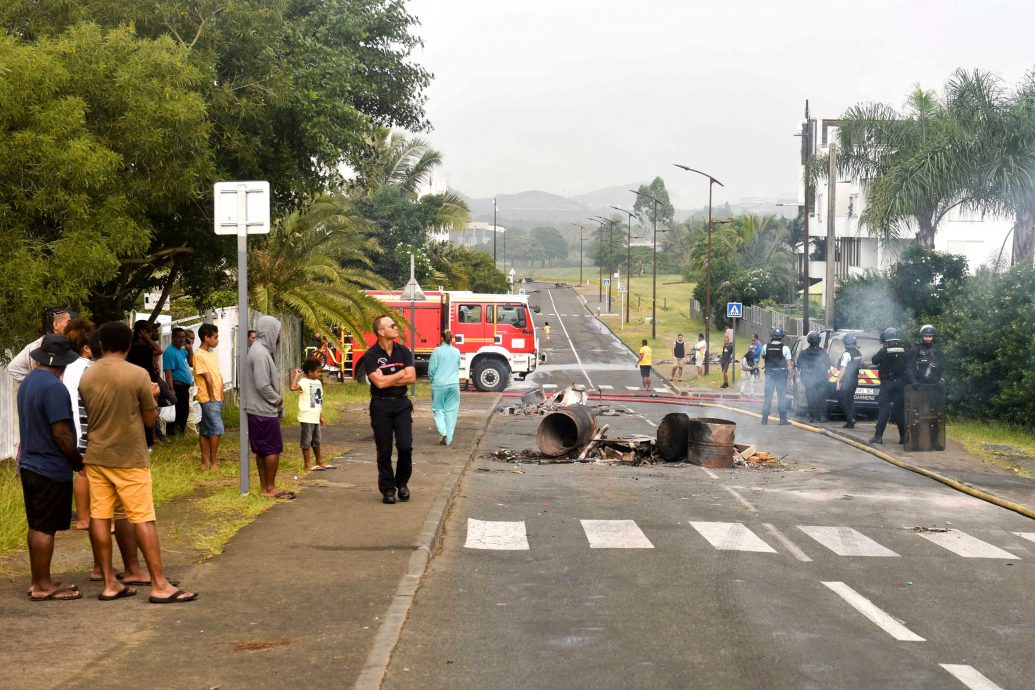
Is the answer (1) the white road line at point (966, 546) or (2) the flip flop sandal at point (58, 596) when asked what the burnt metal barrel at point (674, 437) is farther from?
(2) the flip flop sandal at point (58, 596)

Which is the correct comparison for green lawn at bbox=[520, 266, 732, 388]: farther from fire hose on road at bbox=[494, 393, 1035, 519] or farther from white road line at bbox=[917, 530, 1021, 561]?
white road line at bbox=[917, 530, 1021, 561]

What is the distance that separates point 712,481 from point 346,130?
326 inches

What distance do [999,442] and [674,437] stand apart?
712cm

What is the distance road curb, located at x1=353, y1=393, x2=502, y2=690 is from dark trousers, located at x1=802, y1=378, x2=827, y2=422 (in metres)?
12.7

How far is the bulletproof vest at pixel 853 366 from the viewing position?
22.1 metres

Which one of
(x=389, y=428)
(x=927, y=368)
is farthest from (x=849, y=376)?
(x=389, y=428)

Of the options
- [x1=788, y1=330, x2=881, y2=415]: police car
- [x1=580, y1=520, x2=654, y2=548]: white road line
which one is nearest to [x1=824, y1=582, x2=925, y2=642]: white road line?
[x1=580, y1=520, x2=654, y2=548]: white road line

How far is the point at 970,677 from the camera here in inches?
254

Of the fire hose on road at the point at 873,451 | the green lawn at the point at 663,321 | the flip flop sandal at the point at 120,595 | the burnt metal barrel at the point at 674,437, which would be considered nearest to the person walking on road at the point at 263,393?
the flip flop sandal at the point at 120,595

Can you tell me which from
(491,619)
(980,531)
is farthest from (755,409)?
(491,619)

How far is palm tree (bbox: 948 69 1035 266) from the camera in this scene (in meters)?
34.1

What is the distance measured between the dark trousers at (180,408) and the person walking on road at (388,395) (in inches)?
201

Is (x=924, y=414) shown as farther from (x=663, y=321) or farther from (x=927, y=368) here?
(x=663, y=321)

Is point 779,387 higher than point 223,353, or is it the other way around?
point 223,353
